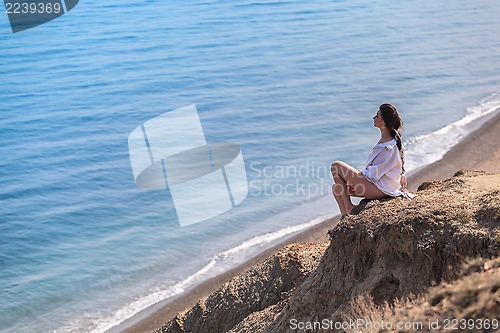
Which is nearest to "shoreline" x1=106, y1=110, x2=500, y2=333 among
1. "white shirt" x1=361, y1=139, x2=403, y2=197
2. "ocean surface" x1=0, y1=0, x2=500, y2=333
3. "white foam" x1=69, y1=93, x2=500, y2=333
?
"white foam" x1=69, y1=93, x2=500, y2=333

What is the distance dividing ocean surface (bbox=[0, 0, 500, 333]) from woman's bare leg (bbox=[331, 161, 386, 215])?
5469mm

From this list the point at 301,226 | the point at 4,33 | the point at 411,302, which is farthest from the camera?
the point at 4,33

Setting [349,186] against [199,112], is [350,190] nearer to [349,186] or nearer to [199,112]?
[349,186]

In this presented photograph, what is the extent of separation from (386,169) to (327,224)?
22.5 ft

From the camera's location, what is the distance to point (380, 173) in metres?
7.69

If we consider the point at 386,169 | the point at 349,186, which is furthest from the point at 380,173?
the point at 349,186

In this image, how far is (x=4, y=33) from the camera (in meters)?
41.0

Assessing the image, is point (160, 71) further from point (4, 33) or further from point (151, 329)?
point (151, 329)

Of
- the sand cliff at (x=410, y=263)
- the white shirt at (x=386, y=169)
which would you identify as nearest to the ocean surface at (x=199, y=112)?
the white shirt at (x=386, y=169)

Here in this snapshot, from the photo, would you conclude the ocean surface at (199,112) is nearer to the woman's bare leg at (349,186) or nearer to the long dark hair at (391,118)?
the woman's bare leg at (349,186)

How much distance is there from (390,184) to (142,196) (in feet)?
34.1

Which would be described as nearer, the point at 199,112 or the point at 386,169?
the point at 386,169

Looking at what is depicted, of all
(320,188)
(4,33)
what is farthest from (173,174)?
(4,33)

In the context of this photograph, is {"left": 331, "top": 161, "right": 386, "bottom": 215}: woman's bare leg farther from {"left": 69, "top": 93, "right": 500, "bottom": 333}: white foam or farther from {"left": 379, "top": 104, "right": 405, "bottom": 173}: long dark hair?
{"left": 69, "top": 93, "right": 500, "bottom": 333}: white foam
